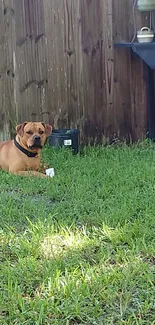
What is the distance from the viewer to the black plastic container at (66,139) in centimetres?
539

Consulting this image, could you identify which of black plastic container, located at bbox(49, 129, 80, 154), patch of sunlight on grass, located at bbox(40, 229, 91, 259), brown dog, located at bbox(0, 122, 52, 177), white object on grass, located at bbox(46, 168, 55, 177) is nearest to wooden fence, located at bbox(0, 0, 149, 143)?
black plastic container, located at bbox(49, 129, 80, 154)

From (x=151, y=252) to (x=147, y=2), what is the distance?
10.4 ft

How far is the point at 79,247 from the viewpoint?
10.1ft

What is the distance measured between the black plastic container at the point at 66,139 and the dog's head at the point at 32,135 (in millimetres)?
487

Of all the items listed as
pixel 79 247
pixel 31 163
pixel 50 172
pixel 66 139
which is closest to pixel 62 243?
A: pixel 79 247

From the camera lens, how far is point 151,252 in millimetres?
2965

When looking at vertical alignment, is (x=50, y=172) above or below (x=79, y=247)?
above

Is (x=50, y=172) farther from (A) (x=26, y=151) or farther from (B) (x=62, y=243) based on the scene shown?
(B) (x=62, y=243)

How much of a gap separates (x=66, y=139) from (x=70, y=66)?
0.80 meters

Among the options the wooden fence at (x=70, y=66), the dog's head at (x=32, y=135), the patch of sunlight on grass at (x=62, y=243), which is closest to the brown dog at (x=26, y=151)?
the dog's head at (x=32, y=135)

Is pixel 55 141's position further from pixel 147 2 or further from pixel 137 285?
pixel 137 285

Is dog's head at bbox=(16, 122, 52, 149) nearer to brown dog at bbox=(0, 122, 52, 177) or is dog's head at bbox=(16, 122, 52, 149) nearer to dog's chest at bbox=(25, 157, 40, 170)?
brown dog at bbox=(0, 122, 52, 177)

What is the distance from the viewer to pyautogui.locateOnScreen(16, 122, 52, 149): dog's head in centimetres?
476

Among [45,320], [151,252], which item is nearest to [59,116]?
[151,252]
